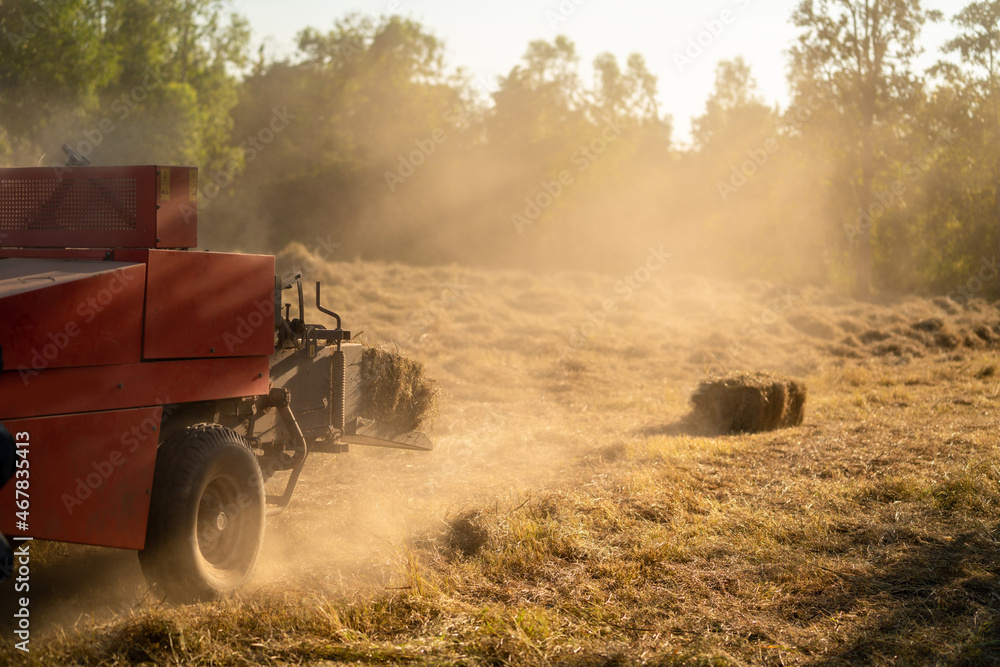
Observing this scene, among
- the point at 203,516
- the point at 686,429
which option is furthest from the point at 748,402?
the point at 203,516

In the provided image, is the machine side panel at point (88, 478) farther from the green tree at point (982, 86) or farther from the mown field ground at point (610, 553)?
the green tree at point (982, 86)

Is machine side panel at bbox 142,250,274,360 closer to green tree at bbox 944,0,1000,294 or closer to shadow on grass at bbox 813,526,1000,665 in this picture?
shadow on grass at bbox 813,526,1000,665

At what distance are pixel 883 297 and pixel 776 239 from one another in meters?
12.6

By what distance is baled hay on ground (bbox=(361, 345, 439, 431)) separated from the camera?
6.60 metres

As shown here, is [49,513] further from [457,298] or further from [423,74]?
[423,74]

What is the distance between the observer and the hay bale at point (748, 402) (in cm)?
972

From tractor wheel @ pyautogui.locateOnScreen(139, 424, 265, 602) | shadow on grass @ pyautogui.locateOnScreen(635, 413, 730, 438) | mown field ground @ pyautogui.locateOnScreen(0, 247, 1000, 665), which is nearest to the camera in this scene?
mown field ground @ pyautogui.locateOnScreen(0, 247, 1000, 665)

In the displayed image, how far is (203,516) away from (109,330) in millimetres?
1117

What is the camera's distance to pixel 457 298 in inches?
733

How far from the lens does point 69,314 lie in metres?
3.58

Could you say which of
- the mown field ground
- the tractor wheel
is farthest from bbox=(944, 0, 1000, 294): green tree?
the tractor wheel

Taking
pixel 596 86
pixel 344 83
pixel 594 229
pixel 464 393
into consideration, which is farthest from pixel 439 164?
pixel 464 393

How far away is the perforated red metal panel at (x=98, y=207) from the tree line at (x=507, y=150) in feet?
52.8

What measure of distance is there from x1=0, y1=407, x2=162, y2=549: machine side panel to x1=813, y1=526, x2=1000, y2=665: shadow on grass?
326 centimetres
